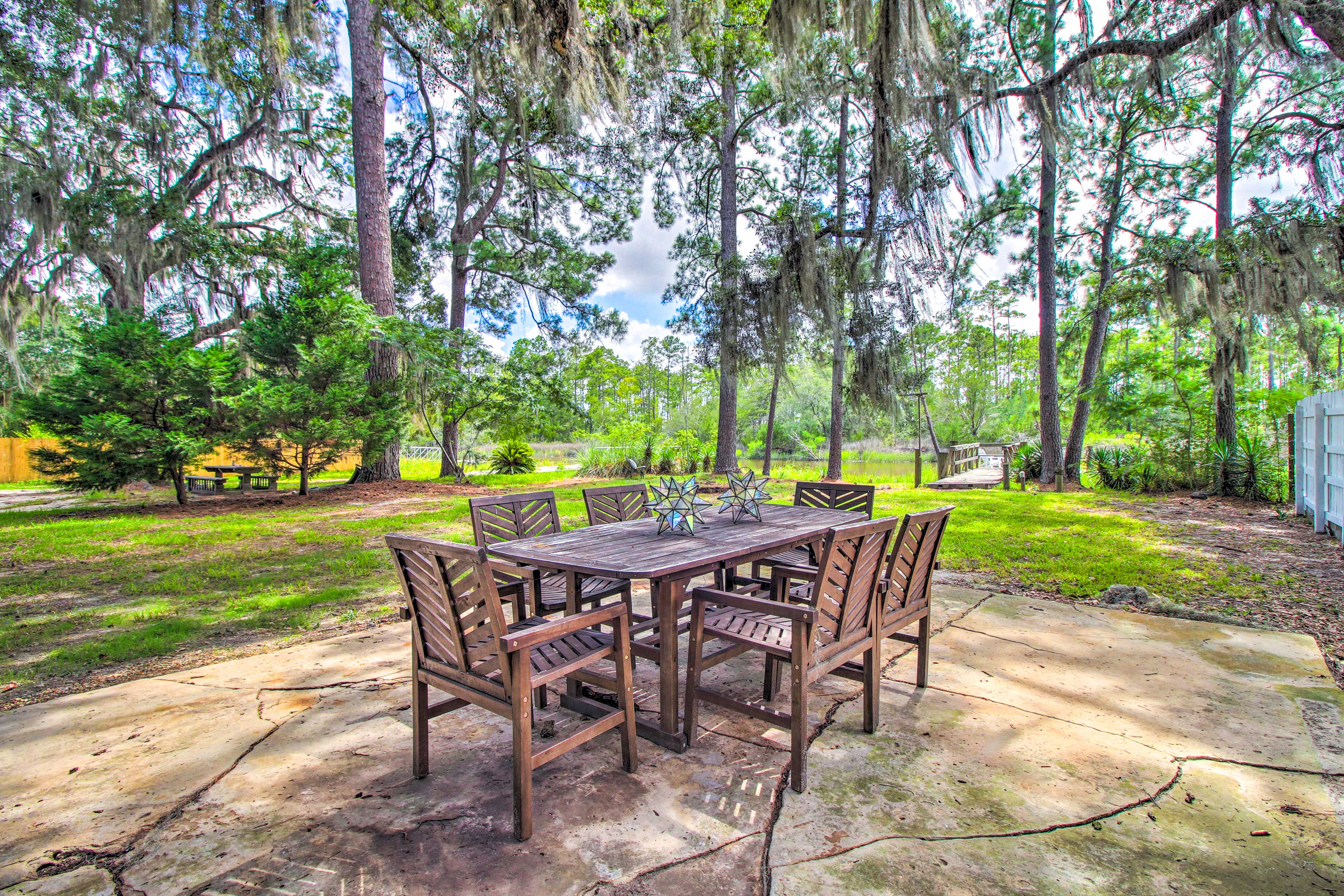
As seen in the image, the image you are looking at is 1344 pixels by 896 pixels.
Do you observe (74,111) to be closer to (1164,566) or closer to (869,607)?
(869,607)

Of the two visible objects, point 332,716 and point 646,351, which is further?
point 646,351

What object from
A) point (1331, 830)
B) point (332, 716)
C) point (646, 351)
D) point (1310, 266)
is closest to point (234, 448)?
point (332, 716)

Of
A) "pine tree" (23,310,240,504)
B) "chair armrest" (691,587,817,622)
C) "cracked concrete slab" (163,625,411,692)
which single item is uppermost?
"pine tree" (23,310,240,504)

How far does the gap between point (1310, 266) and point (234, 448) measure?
12.8m

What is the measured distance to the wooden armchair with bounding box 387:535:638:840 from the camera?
1.50 m

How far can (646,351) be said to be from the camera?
99.4 feet

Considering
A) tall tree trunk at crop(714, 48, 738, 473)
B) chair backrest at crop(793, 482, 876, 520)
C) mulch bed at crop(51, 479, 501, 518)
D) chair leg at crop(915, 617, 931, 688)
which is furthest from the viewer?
tall tree trunk at crop(714, 48, 738, 473)

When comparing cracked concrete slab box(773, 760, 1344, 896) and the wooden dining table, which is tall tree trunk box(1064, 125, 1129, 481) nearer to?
the wooden dining table

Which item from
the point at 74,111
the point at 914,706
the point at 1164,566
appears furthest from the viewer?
the point at 74,111

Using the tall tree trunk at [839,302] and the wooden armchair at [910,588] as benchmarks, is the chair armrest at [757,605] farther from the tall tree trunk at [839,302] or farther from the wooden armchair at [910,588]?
the tall tree trunk at [839,302]

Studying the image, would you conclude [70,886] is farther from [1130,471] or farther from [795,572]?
[1130,471]

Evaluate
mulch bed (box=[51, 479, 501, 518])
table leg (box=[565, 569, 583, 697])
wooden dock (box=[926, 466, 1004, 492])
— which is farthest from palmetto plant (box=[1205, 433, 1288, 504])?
mulch bed (box=[51, 479, 501, 518])

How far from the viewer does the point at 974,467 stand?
15.2 meters

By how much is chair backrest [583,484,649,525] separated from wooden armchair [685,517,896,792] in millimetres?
1274
